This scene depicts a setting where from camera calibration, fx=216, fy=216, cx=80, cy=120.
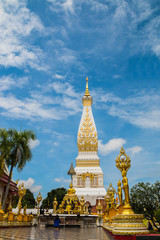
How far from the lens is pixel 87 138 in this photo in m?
48.5

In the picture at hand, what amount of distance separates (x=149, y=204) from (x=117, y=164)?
18131mm

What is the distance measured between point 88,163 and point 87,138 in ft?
19.0

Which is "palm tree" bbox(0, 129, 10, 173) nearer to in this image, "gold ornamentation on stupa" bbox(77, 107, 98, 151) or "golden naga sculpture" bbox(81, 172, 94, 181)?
"golden naga sculpture" bbox(81, 172, 94, 181)

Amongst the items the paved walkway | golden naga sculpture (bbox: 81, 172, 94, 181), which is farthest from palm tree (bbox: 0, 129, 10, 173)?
golden naga sculpture (bbox: 81, 172, 94, 181)

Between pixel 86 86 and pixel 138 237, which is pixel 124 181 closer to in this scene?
pixel 138 237

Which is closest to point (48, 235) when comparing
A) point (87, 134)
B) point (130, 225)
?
point (130, 225)

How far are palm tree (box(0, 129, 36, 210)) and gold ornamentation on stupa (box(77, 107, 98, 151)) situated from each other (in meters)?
28.5

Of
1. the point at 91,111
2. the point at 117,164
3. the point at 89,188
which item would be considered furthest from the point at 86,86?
the point at 117,164

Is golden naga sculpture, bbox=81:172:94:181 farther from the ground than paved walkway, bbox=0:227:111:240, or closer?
farther from the ground

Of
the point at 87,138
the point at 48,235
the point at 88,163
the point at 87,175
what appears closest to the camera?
the point at 48,235

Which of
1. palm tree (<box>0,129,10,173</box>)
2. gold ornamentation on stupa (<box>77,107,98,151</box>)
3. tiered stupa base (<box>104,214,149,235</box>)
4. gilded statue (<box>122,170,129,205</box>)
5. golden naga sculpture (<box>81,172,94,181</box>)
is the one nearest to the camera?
tiered stupa base (<box>104,214,149,235</box>)

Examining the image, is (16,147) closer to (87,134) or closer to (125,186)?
(125,186)

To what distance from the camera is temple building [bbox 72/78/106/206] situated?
40562 millimetres

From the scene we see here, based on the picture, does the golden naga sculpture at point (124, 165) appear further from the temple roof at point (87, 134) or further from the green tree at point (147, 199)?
the temple roof at point (87, 134)
